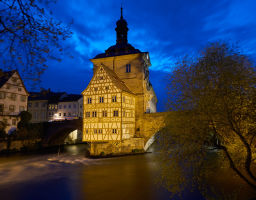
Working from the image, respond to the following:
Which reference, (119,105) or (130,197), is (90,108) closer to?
(119,105)

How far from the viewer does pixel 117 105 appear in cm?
2508

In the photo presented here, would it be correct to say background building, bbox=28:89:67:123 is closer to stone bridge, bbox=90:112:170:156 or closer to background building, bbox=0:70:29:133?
background building, bbox=0:70:29:133

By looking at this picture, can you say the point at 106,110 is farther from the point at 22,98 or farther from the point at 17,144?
the point at 22,98

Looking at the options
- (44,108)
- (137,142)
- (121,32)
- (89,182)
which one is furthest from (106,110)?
(44,108)

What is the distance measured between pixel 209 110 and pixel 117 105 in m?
18.8

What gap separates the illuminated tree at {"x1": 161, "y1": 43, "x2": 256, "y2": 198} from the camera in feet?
21.7

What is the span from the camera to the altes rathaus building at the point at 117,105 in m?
25.2

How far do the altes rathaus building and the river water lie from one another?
3.65m

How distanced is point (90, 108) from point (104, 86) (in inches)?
148

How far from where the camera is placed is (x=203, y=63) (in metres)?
7.52

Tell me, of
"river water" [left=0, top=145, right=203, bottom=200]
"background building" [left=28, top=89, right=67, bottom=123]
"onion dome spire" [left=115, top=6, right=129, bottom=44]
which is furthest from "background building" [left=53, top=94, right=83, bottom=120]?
"river water" [left=0, top=145, right=203, bottom=200]

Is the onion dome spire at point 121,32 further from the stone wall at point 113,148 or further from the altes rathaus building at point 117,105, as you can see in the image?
the stone wall at point 113,148

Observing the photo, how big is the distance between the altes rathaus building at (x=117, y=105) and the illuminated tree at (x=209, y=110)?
55.7 feet

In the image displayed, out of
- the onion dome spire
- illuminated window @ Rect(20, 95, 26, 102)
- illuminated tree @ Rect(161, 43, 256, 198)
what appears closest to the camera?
illuminated tree @ Rect(161, 43, 256, 198)
